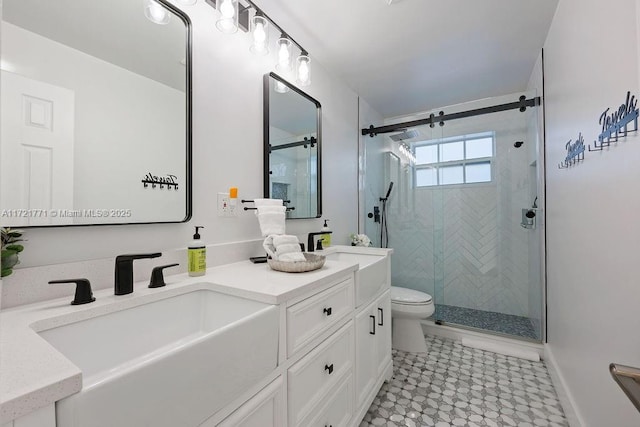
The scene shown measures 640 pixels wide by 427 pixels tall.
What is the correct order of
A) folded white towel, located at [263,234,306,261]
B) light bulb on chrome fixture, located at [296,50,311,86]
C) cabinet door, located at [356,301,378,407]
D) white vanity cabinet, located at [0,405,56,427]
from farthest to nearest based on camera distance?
light bulb on chrome fixture, located at [296,50,311,86], cabinet door, located at [356,301,378,407], folded white towel, located at [263,234,306,261], white vanity cabinet, located at [0,405,56,427]

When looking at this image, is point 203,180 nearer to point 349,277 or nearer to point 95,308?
point 95,308

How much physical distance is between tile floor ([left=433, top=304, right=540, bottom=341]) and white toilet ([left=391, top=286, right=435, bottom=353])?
19.3 inches

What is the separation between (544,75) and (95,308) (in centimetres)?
288

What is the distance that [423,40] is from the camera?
1.86 meters

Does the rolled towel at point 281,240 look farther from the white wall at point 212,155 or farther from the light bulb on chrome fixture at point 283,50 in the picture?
the light bulb on chrome fixture at point 283,50

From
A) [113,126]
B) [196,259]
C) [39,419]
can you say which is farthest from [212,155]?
[39,419]

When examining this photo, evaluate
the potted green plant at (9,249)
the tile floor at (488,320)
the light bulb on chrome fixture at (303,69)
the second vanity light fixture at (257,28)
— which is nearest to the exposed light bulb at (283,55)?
the second vanity light fixture at (257,28)

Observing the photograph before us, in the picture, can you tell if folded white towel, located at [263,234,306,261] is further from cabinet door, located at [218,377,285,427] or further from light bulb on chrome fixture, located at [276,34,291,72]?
light bulb on chrome fixture, located at [276,34,291,72]

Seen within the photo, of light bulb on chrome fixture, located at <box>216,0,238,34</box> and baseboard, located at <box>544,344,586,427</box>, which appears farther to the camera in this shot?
baseboard, located at <box>544,344,586,427</box>

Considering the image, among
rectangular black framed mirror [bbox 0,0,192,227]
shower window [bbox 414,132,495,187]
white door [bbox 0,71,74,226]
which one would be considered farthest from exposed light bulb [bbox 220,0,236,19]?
shower window [bbox 414,132,495,187]

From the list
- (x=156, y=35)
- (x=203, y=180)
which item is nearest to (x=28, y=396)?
(x=203, y=180)

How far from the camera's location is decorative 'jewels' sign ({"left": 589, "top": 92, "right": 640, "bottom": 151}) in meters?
0.88

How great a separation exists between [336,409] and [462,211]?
2513 millimetres

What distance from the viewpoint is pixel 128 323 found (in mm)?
822
